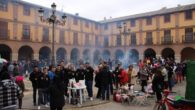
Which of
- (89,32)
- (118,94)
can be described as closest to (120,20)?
(89,32)

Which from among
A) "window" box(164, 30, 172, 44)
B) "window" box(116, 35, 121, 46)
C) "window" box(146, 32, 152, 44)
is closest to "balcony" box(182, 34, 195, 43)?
"window" box(164, 30, 172, 44)

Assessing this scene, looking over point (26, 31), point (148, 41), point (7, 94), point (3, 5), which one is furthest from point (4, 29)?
point (7, 94)

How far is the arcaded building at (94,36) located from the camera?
101 feet

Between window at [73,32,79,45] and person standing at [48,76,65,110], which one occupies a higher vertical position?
window at [73,32,79,45]

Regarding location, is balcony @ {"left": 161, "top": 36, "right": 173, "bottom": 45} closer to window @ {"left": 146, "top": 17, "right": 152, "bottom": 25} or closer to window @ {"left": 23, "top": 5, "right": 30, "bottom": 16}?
window @ {"left": 146, "top": 17, "right": 152, "bottom": 25}

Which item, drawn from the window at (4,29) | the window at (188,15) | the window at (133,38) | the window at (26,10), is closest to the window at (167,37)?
the window at (188,15)

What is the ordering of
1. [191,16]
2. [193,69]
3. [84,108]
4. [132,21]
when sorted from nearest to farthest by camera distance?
[193,69]
[84,108]
[191,16]
[132,21]

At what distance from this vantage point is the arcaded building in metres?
30.9

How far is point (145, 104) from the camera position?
1096 cm

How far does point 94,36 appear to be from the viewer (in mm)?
44781

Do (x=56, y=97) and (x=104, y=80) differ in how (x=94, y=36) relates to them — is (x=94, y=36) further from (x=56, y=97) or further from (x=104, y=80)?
(x=56, y=97)

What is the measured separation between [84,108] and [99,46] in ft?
118

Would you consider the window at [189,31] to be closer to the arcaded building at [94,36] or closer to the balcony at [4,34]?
the arcaded building at [94,36]

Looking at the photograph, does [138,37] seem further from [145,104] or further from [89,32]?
[145,104]
